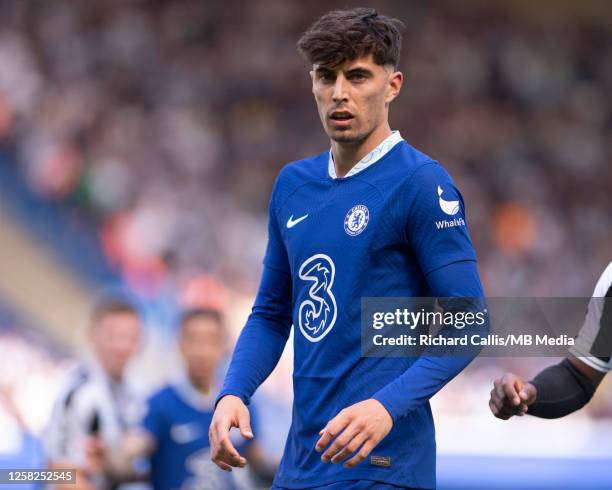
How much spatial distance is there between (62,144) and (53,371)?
5.88 feet

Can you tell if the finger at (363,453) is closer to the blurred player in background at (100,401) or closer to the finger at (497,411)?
the finger at (497,411)

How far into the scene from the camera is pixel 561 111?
9.23 metres

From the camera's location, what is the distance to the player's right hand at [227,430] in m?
2.46

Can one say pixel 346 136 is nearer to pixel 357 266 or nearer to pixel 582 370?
pixel 357 266

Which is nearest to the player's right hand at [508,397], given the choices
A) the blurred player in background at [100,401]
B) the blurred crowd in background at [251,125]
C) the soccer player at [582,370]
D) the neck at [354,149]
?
the soccer player at [582,370]

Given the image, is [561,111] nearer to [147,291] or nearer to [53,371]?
[147,291]

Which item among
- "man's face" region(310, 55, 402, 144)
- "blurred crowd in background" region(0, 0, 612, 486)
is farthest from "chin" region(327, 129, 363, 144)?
"blurred crowd in background" region(0, 0, 612, 486)

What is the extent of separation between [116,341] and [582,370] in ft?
11.1

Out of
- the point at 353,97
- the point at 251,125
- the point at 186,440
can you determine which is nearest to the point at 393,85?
the point at 353,97

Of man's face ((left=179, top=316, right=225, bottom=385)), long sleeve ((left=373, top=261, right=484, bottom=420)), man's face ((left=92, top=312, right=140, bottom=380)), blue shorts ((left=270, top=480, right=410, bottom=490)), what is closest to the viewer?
long sleeve ((left=373, top=261, right=484, bottom=420))

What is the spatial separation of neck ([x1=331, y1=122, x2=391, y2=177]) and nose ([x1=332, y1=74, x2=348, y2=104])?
125 mm

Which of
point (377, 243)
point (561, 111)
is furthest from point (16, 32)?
point (377, 243)

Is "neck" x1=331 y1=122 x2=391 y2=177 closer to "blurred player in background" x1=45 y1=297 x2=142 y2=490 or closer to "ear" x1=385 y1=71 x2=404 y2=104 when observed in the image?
"ear" x1=385 y1=71 x2=404 y2=104

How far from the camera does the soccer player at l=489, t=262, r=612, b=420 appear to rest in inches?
114
